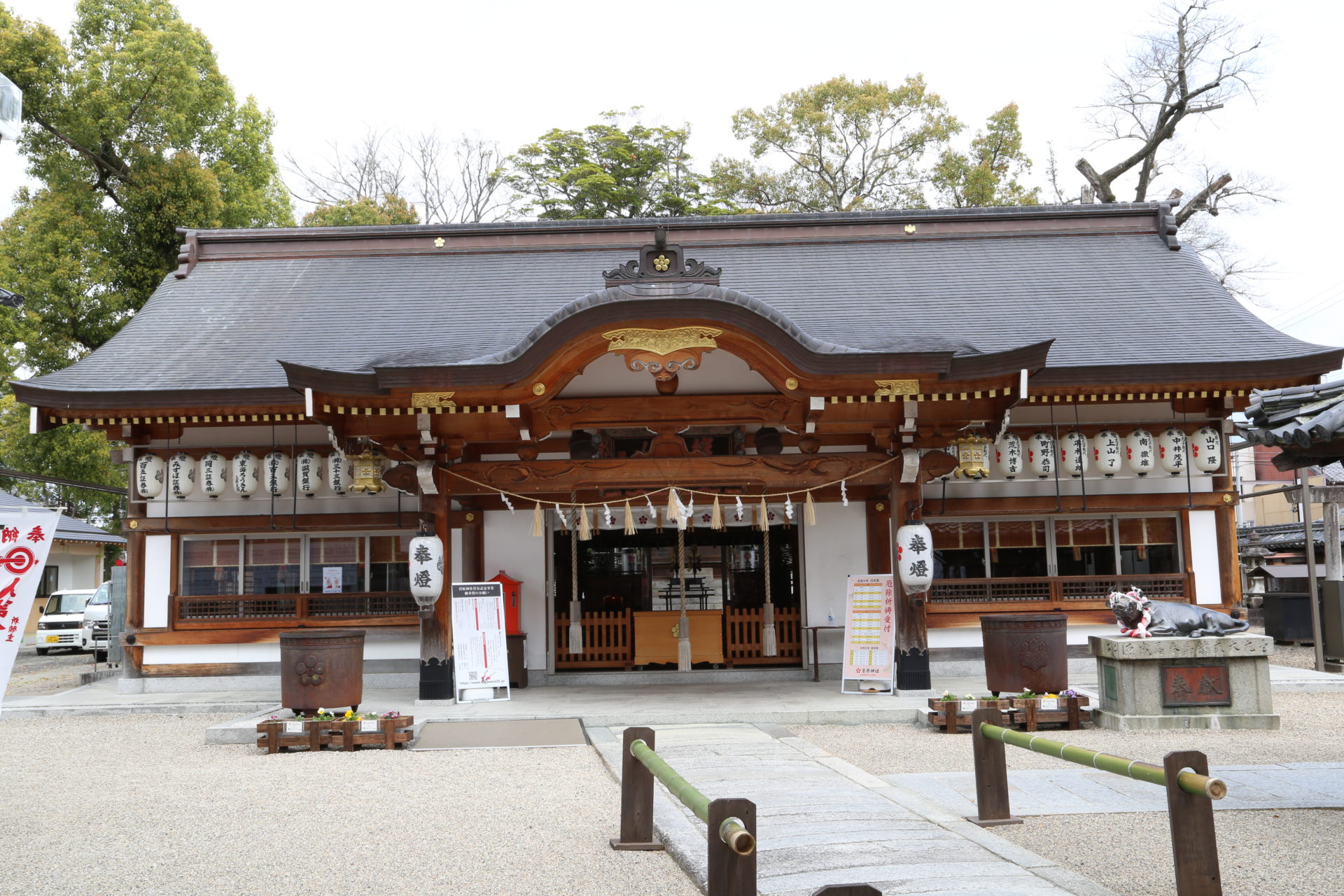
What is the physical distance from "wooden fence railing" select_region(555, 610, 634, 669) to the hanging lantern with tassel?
2.51 m

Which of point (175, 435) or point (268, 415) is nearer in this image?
point (268, 415)

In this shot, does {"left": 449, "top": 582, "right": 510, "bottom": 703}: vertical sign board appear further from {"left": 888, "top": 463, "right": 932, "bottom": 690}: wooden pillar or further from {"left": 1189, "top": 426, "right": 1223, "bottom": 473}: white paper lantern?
{"left": 1189, "top": 426, "right": 1223, "bottom": 473}: white paper lantern

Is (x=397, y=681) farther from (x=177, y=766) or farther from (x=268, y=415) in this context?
(x=177, y=766)

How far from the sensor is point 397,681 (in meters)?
12.5

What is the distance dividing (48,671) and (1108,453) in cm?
1772

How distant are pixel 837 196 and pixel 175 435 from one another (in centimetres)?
1899

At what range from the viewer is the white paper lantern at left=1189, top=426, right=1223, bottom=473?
40.6ft

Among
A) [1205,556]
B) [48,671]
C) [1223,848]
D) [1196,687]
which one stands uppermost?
[1205,556]

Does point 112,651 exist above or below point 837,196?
below

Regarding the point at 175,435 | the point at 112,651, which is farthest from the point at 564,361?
the point at 112,651

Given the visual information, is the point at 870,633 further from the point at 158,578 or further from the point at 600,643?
the point at 158,578

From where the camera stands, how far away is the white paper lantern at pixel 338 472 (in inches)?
483

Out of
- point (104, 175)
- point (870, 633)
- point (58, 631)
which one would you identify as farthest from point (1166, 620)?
point (58, 631)

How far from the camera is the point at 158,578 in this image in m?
12.7
